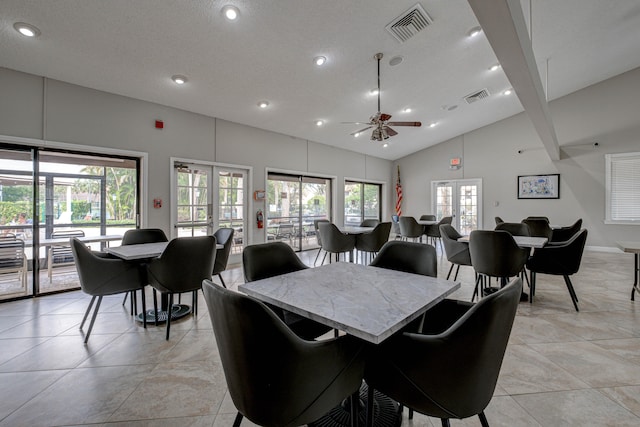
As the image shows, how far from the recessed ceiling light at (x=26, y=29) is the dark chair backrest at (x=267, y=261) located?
3.34m

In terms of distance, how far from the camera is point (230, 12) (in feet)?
9.18

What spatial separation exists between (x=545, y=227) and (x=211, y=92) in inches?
243

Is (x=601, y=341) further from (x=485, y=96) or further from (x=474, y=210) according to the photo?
(x=474, y=210)

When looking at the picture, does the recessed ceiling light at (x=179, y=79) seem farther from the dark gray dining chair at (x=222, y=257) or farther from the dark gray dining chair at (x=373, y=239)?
the dark gray dining chair at (x=373, y=239)

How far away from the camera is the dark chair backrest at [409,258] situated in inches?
75.6

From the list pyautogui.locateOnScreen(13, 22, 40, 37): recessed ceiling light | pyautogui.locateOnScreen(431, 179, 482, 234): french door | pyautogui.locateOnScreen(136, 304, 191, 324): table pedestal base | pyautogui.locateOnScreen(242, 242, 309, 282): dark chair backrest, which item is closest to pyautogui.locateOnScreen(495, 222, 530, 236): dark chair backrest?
pyautogui.locateOnScreen(242, 242, 309, 282): dark chair backrest

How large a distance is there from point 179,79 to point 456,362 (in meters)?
4.53

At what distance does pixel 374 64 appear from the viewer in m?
4.05

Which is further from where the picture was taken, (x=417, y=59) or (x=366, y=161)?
(x=366, y=161)

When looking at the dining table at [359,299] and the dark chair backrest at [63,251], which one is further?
the dark chair backrest at [63,251]

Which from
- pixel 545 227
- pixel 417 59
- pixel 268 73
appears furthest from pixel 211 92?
pixel 545 227

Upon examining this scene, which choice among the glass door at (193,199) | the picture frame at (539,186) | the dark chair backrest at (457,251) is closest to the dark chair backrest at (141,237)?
the glass door at (193,199)

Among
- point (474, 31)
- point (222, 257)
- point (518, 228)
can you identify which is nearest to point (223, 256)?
point (222, 257)

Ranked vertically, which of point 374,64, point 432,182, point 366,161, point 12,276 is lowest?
point 12,276
